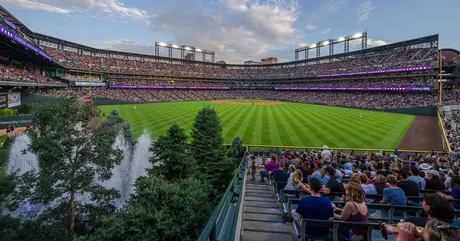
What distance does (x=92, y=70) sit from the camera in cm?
7506

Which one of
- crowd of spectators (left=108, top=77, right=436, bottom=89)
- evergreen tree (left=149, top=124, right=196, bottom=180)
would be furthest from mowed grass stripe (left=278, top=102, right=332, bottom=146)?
crowd of spectators (left=108, top=77, right=436, bottom=89)

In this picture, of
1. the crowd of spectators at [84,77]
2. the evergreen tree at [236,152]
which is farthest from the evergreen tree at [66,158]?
the crowd of spectators at [84,77]

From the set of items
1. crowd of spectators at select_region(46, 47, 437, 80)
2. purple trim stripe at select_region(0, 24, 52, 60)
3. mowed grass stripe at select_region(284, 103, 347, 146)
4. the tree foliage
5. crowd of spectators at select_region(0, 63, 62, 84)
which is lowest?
the tree foliage

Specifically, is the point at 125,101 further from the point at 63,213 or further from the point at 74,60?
the point at 63,213

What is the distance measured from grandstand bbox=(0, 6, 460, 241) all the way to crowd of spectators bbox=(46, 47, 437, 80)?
43 centimetres

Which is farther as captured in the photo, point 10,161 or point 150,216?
point 10,161

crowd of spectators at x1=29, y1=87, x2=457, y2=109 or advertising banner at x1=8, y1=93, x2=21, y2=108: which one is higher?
crowd of spectators at x1=29, y1=87, x2=457, y2=109

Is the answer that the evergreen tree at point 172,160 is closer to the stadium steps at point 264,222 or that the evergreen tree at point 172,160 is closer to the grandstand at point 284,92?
the grandstand at point 284,92

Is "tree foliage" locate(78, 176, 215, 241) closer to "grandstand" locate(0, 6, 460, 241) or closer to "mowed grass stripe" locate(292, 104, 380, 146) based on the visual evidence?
"grandstand" locate(0, 6, 460, 241)

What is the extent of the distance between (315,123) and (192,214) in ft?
104

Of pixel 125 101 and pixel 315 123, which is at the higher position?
pixel 125 101

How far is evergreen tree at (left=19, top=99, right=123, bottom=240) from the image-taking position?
1070 cm

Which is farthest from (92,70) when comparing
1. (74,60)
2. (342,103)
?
(342,103)

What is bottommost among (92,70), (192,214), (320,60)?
(192,214)
